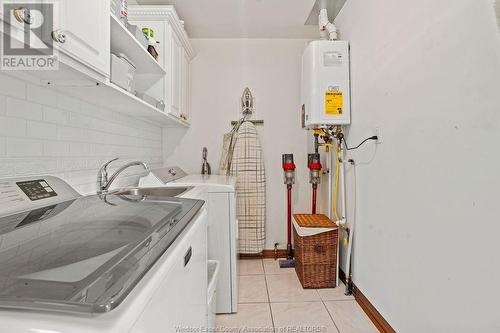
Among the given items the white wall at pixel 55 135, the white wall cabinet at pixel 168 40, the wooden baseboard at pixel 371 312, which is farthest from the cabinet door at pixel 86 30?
the wooden baseboard at pixel 371 312

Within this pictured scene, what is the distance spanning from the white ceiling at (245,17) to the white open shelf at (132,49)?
26.8 inches

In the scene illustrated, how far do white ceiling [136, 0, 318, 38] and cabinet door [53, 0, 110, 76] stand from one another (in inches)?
51.5

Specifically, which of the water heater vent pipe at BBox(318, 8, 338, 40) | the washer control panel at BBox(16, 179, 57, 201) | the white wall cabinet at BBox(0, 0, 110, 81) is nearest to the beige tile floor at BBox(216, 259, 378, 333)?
the washer control panel at BBox(16, 179, 57, 201)

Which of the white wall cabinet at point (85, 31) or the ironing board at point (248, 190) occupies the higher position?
the white wall cabinet at point (85, 31)

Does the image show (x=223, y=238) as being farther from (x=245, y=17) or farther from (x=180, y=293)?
(x=245, y=17)

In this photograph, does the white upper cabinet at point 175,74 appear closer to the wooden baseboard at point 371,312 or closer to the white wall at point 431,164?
the white wall at point 431,164

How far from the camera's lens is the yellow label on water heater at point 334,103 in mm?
2076

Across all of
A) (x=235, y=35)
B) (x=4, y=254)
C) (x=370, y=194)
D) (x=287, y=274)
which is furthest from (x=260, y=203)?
(x=4, y=254)

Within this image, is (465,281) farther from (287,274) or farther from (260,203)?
(260,203)

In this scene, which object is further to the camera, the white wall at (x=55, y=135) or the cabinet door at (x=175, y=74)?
the cabinet door at (x=175, y=74)

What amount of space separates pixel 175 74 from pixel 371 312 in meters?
2.30

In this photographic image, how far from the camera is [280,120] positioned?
2809 mm

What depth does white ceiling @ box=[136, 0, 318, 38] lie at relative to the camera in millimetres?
2150

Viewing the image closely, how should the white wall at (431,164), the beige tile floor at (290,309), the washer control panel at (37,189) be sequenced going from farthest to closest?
1. the beige tile floor at (290,309)
2. the washer control panel at (37,189)
3. the white wall at (431,164)
